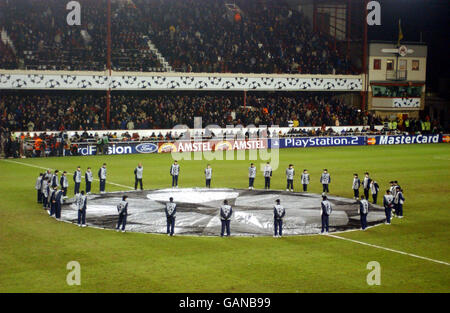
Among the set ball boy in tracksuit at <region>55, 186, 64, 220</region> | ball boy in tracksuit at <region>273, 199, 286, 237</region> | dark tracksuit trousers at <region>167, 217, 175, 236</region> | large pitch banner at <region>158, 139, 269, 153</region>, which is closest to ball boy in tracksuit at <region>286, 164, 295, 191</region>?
ball boy in tracksuit at <region>273, 199, 286, 237</region>

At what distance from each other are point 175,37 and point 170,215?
122ft

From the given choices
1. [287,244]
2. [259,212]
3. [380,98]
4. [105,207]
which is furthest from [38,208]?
[380,98]

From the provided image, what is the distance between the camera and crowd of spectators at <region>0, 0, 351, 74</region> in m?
49.6

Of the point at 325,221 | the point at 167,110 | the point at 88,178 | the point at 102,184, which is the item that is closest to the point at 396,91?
the point at 167,110

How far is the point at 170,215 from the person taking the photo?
21562 millimetres

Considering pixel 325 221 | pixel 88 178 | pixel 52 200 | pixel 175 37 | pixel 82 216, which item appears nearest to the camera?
pixel 325 221

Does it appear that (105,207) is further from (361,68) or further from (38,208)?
(361,68)

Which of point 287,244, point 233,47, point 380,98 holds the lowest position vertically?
point 287,244

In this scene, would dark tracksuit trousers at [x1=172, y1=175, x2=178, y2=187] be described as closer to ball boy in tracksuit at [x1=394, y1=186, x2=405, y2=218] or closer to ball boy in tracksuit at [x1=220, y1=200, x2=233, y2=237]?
ball boy in tracksuit at [x1=220, y1=200, x2=233, y2=237]

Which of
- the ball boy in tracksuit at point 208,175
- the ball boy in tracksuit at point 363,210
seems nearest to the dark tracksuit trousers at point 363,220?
the ball boy in tracksuit at point 363,210

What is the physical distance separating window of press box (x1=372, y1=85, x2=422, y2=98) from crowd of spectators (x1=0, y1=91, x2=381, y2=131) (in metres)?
2.92

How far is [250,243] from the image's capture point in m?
20.8

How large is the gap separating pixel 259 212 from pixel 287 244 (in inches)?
207

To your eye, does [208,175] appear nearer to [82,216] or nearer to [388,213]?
Answer: [82,216]
